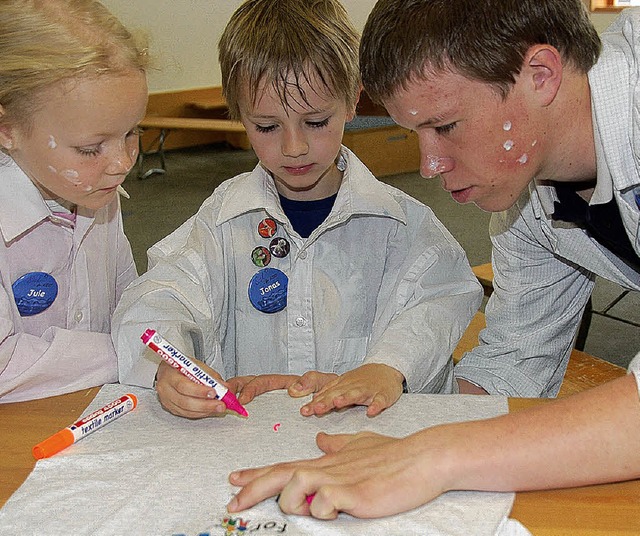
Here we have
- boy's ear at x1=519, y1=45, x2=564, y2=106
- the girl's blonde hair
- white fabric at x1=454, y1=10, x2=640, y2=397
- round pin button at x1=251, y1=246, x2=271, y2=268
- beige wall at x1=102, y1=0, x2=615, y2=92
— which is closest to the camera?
boy's ear at x1=519, y1=45, x2=564, y2=106

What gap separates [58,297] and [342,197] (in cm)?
52

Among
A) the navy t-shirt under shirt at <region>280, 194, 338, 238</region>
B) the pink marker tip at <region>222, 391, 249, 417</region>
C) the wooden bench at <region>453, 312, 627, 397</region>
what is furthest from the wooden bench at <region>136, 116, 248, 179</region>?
the pink marker tip at <region>222, 391, 249, 417</region>

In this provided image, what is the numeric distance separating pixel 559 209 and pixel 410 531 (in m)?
0.67

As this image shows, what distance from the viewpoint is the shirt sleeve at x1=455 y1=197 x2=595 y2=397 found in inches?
57.2

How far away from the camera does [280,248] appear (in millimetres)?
1449

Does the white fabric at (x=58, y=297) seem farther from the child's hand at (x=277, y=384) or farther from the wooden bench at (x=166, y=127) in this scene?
the wooden bench at (x=166, y=127)

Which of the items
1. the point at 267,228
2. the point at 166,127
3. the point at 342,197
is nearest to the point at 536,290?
the point at 342,197

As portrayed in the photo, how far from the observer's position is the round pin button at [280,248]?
145 cm

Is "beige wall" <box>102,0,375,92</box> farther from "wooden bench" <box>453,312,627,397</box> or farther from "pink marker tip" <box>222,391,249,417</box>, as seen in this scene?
"pink marker tip" <box>222,391,249,417</box>

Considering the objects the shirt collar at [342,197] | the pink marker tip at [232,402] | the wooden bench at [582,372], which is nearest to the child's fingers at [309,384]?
the pink marker tip at [232,402]

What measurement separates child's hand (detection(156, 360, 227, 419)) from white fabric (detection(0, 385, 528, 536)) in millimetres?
13

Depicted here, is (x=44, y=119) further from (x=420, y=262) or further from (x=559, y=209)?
(x=559, y=209)

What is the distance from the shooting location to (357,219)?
1.45 m

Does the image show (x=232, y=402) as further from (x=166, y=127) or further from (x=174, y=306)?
(x=166, y=127)
